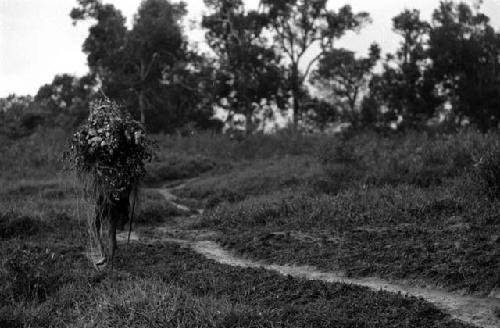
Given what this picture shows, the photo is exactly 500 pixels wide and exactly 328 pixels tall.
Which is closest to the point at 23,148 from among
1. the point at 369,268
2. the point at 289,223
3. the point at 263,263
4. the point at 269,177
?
the point at 269,177

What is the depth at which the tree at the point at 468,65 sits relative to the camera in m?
36.8

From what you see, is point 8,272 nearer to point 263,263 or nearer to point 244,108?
point 263,263

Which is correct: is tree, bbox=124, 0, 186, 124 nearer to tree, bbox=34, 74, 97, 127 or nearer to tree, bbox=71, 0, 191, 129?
tree, bbox=71, 0, 191, 129

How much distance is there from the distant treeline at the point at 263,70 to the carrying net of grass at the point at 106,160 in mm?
29223

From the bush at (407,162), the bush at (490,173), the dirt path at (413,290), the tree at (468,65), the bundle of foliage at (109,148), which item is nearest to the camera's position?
the dirt path at (413,290)

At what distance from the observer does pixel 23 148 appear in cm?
3156

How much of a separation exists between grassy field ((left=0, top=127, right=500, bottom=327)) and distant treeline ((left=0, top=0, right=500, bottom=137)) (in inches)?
683

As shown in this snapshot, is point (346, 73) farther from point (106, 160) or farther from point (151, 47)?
point (106, 160)

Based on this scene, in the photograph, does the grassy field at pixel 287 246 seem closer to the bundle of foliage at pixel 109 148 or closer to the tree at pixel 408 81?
the bundle of foliage at pixel 109 148

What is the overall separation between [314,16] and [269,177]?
964 inches

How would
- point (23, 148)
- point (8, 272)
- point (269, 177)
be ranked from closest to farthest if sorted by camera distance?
point (8, 272) → point (269, 177) → point (23, 148)

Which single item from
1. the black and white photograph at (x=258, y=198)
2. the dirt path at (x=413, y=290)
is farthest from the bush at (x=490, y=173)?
the dirt path at (x=413, y=290)

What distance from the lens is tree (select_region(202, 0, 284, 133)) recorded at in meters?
41.0

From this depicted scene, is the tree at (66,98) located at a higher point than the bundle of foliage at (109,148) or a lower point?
higher
